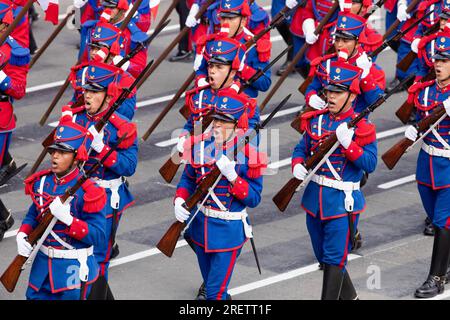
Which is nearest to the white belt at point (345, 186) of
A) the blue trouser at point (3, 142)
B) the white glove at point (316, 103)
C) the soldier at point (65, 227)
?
the white glove at point (316, 103)

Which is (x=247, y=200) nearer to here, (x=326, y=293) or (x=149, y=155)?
(x=326, y=293)

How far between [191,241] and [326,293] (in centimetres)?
135

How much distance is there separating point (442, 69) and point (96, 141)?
3.58 m

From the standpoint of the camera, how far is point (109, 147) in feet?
45.7

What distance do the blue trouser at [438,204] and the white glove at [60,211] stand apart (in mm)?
4141

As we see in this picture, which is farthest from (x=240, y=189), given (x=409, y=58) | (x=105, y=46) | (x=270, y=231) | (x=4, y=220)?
(x=409, y=58)

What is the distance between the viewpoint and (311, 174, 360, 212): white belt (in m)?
13.7

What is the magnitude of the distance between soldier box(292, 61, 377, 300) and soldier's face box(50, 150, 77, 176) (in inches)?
95.2

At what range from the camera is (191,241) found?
1363 cm

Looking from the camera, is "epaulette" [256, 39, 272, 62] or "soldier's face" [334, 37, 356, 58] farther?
"epaulette" [256, 39, 272, 62]

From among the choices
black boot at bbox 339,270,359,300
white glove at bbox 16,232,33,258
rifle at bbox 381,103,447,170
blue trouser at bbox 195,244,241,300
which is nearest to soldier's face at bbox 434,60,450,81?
rifle at bbox 381,103,447,170

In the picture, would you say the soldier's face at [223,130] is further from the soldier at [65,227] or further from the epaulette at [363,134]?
the soldier at [65,227]

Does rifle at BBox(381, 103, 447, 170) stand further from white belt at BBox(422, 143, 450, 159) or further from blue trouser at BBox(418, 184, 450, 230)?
blue trouser at BBox(418, 184, 450, 230)

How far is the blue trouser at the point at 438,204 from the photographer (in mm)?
14422
